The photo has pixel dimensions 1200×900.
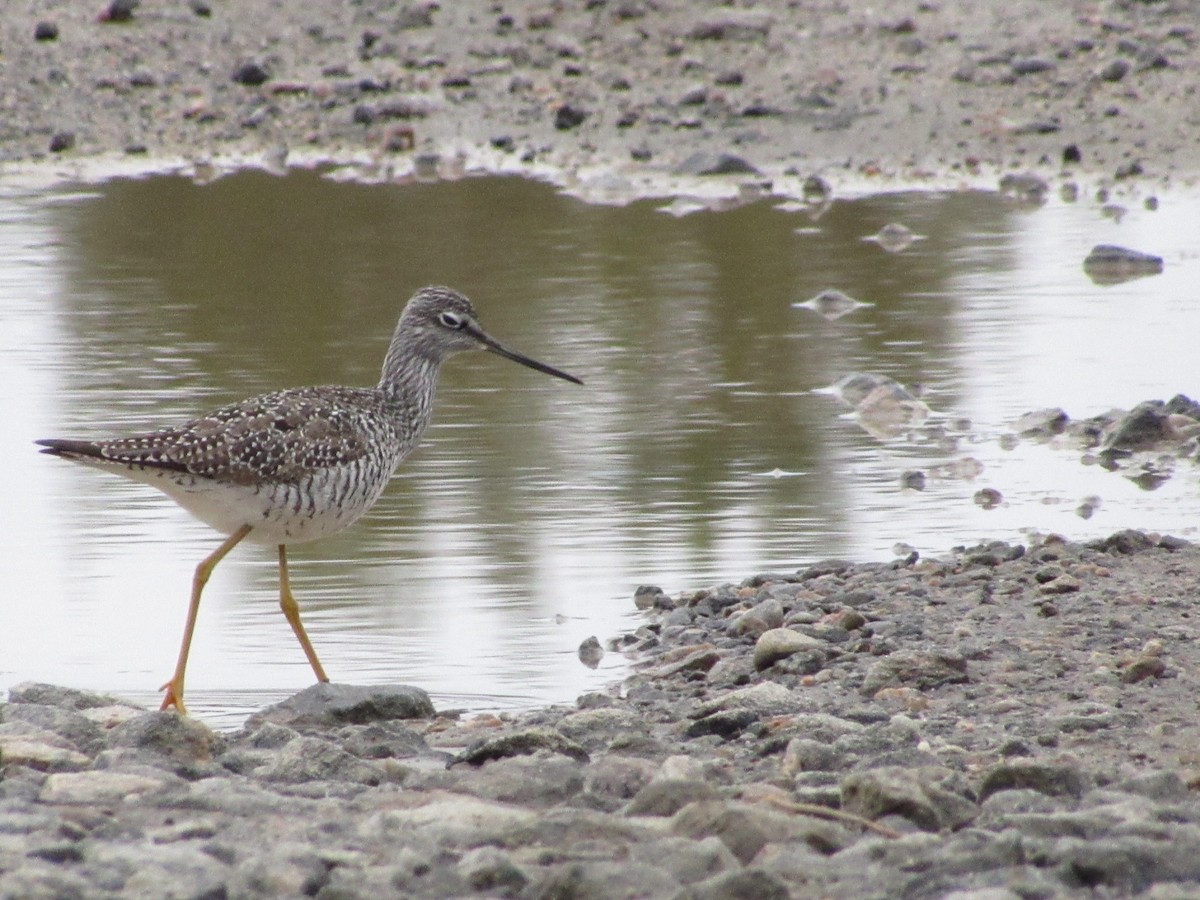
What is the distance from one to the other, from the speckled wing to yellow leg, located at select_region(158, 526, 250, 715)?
→ 377 mm

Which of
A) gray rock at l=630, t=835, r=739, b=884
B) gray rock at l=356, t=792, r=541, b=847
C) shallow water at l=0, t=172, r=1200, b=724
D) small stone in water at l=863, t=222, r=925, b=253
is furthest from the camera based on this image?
small stone in water at l=863, t=222, r=925, b=253

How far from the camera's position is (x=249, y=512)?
8.46 m

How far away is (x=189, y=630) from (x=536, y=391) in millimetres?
5387

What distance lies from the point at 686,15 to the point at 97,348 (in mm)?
11704

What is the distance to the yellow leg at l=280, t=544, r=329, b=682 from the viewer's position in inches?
325

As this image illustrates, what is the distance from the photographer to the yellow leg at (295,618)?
325 inches

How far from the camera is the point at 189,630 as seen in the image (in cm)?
830

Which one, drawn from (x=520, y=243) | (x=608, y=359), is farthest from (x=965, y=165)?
(x=608, y=359)

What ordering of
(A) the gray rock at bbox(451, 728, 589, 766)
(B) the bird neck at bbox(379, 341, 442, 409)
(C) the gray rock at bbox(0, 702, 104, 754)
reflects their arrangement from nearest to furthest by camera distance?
(A) the gray rock at bbox(451, 728, 589, 766), (C) the gray rock at bbox(0, 702, 104, 754), (B) the bird neck at bbox(379, 341, 442, 409)

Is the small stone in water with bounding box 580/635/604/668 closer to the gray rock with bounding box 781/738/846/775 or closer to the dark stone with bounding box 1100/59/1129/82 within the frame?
the gray rock with bounding box 781/738/846/775

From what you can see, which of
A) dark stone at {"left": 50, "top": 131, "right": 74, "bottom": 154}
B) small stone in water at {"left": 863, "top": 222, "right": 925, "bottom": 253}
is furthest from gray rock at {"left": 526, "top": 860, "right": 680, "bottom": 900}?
dark stone at {"left": 50, "top": 131, "right": 74, "bottom": 154}

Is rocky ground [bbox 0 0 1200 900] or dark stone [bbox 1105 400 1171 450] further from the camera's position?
dark stone [bbox 1105 400 1171 450]

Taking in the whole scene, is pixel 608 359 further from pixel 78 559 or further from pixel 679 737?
pixel 679 737

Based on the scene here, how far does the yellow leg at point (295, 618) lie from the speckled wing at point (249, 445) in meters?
0.52
